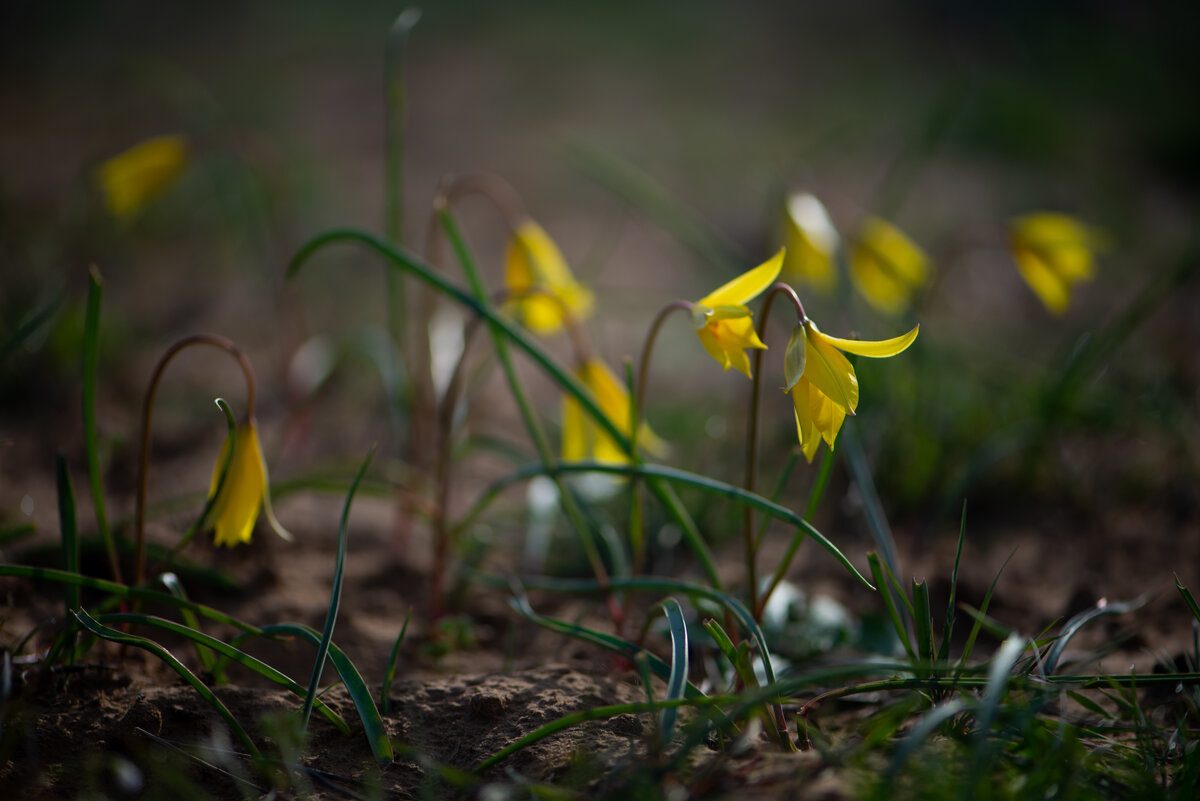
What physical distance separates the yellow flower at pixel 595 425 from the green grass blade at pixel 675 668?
0.32m

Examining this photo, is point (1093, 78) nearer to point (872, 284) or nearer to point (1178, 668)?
point (872, 284)

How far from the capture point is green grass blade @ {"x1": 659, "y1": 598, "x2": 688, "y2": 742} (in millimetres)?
815

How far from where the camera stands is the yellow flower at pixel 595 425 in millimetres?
1255

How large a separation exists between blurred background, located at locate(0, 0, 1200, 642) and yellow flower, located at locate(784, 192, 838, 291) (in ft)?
0.21

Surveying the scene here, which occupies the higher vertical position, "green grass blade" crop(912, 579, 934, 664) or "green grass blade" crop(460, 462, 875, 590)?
"green grass blade" crop(460, 462, 875, 590)

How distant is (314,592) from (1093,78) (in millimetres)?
5168

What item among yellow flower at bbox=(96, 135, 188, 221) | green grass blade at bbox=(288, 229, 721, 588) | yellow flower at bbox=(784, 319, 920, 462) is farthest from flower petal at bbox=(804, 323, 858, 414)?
yellow flower at bbox=(96, 135, 188, 221)

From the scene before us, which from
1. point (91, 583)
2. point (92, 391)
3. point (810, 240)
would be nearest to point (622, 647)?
point (91, 583)

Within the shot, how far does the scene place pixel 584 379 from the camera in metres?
1.28

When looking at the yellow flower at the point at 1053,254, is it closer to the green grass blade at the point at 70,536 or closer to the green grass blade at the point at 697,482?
the green grass blade at the point at 697,482

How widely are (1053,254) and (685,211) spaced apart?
1.67 m

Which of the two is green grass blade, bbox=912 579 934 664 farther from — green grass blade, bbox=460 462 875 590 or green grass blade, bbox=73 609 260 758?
green grass blade, bbox=73 609 260 758

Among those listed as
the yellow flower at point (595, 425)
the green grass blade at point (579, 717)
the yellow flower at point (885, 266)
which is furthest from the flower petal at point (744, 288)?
the yellow flower at point (885, 266)

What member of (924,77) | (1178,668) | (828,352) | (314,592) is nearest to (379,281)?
(314,592)
